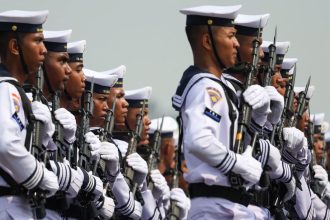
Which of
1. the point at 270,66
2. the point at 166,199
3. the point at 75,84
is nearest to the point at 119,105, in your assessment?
the point at 75,84

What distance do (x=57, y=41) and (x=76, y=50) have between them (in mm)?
1289

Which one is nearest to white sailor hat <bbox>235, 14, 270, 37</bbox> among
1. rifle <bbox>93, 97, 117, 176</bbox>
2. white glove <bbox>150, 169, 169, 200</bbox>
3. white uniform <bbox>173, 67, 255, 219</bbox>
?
rifle <bbox>93, 97, 117, 176</bbox>

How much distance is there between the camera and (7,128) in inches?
553

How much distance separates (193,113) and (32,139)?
1.56 meters

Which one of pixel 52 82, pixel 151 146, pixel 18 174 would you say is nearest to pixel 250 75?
pixel 52 82

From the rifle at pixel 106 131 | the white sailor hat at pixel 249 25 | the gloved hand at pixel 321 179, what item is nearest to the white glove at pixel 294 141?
the white sailor hat at pixel 249 25

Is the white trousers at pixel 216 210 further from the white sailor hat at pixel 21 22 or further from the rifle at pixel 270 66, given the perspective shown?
the rifle at pixel 270 66

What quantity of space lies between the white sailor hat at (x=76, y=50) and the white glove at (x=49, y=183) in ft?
13.3

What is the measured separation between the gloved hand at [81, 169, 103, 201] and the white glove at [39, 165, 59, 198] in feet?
7.04

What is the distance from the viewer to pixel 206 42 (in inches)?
624

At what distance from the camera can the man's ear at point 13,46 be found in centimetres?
1498

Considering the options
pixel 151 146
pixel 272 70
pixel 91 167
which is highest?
pixel 272 70

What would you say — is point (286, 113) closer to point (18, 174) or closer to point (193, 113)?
point (193, 113)

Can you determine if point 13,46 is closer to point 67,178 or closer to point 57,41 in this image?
point 67,178
